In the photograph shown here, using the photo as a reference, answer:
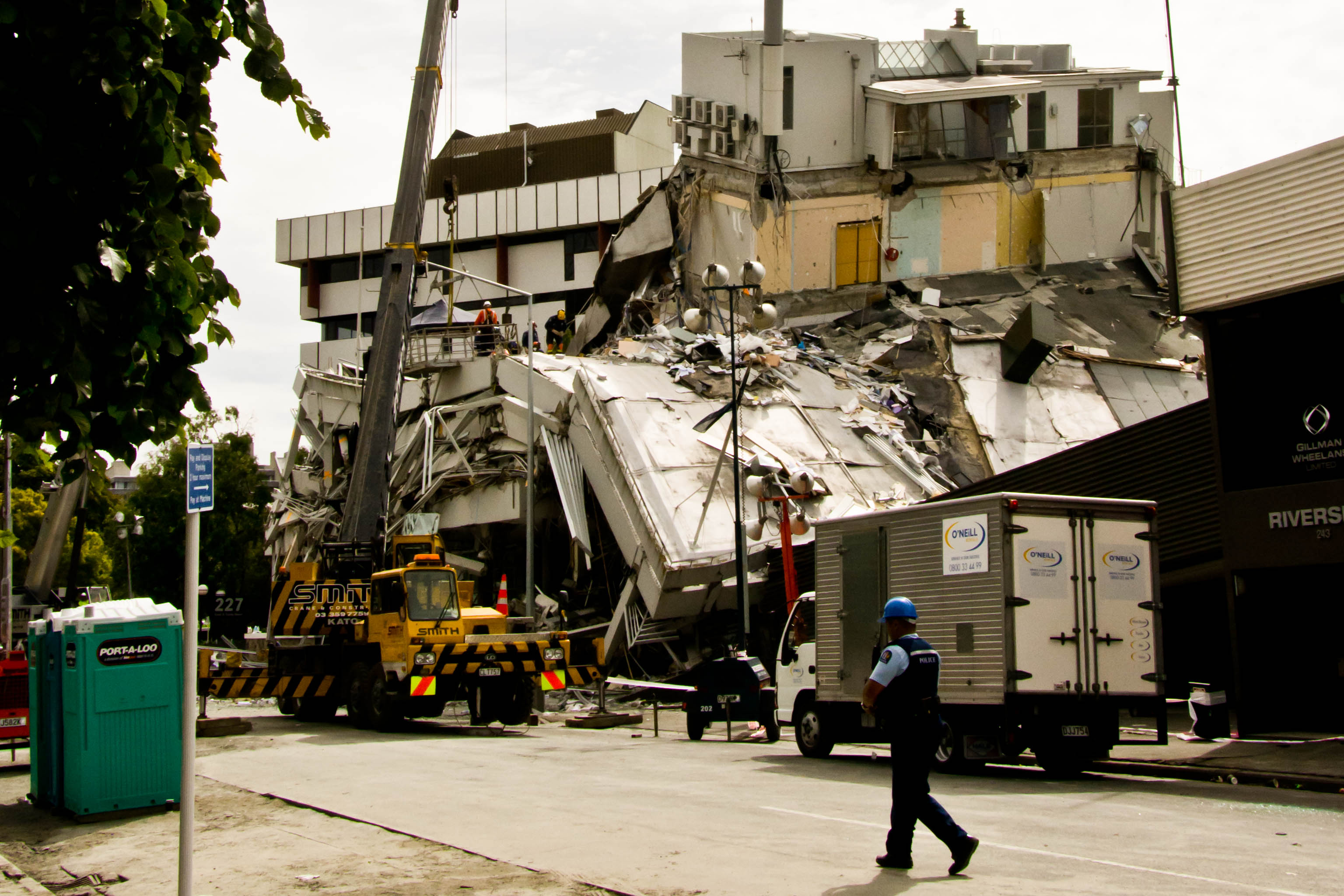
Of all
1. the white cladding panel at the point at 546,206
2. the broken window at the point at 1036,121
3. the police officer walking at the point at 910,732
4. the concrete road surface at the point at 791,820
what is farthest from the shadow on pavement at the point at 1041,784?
the white cladding panel at the point at 546,206

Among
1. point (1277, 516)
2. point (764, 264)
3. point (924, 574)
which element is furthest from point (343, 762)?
point (764, 264)

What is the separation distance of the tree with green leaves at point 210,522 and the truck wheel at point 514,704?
37.5m

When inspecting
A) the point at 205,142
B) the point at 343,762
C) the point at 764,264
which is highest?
the point at 764,264

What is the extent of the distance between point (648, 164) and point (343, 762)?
210 feet

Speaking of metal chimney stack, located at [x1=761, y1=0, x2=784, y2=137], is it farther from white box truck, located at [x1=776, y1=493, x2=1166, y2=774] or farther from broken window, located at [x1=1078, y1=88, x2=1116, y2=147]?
white box truck, located at [x1=776, y1=493, x2=1166, y2=774]

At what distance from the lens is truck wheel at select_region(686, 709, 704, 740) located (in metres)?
20.1

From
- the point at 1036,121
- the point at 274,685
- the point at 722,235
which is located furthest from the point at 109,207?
the point at 1036,121

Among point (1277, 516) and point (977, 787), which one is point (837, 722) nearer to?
point (977, 787)

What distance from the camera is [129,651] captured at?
1138 centimetres

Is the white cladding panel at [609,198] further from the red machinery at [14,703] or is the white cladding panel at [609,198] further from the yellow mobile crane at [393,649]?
the red machinery at [14,703]

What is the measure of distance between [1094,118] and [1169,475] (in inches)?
1037

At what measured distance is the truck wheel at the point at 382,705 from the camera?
20.5m

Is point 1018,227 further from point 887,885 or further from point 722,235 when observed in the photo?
point 887,885

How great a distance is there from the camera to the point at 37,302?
232 inches
